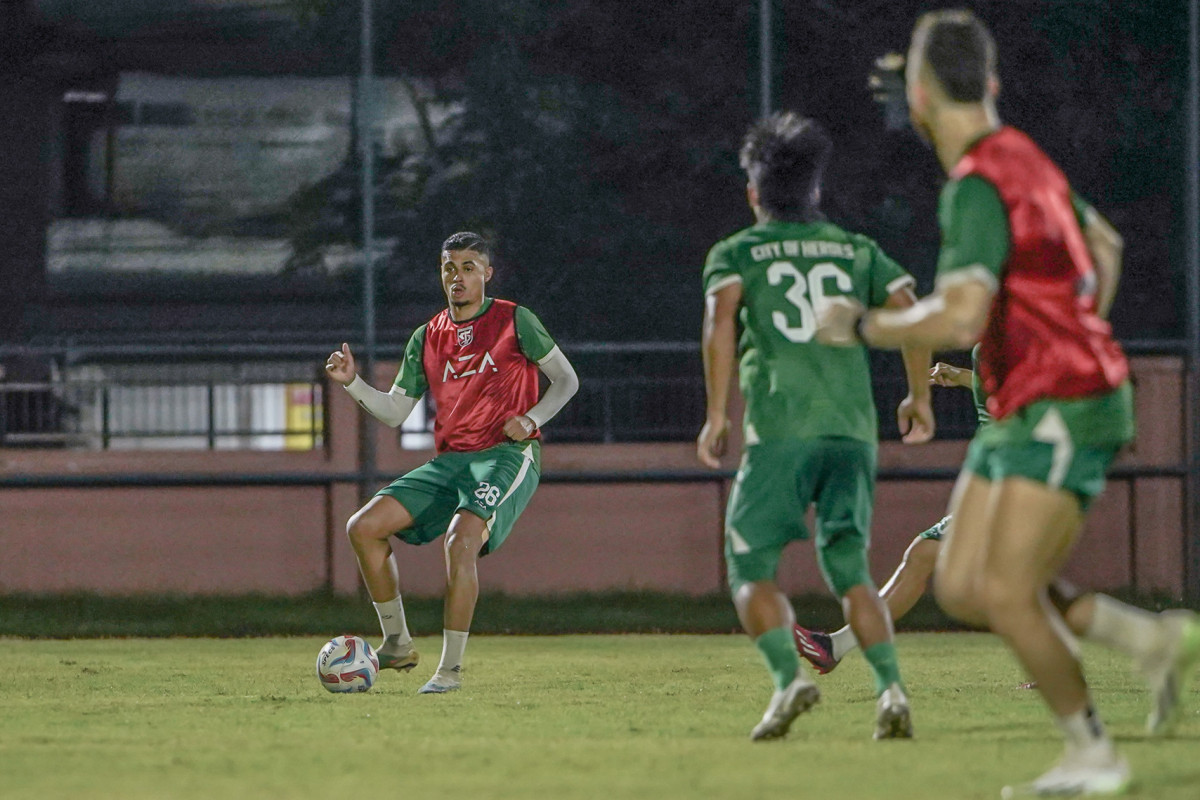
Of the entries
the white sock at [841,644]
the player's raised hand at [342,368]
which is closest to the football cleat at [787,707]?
the white sock at [841,644]

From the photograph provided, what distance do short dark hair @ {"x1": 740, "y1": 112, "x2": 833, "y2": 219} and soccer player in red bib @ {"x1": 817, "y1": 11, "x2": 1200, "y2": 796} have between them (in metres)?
1.27

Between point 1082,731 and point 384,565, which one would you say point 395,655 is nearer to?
point 384,565

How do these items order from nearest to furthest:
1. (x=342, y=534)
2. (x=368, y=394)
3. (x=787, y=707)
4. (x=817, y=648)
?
(x=787, y=707)
(x=817, y=648)
(x=368, y=394)
(x=342, y=534)

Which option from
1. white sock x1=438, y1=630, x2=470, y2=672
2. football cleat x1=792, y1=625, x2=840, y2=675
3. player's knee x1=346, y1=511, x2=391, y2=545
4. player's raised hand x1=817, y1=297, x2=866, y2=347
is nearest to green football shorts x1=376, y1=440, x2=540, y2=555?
player's knee x1=346, y1=511, x2=391, y2=545

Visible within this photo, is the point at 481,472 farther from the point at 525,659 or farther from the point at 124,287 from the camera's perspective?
the point at 124,287

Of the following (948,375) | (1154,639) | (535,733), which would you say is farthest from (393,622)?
(1154,639)

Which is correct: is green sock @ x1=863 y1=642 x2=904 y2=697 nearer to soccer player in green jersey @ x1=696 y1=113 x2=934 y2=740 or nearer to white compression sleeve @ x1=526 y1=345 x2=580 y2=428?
soccer player in green jersey @ x1=696 y1=113 x2=934 y2=740

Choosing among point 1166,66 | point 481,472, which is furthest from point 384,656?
point 1166,66

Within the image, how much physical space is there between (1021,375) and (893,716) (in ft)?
5.20

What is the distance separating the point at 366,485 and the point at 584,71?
3.72m

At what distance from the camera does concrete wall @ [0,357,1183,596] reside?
49.3 ft

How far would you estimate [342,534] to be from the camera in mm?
15117

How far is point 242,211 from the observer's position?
1625cm

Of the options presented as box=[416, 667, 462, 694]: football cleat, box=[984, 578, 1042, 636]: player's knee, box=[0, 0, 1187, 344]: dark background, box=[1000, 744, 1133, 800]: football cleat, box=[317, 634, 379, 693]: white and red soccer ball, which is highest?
box=[0, 0, 1187, 344]: dark background
